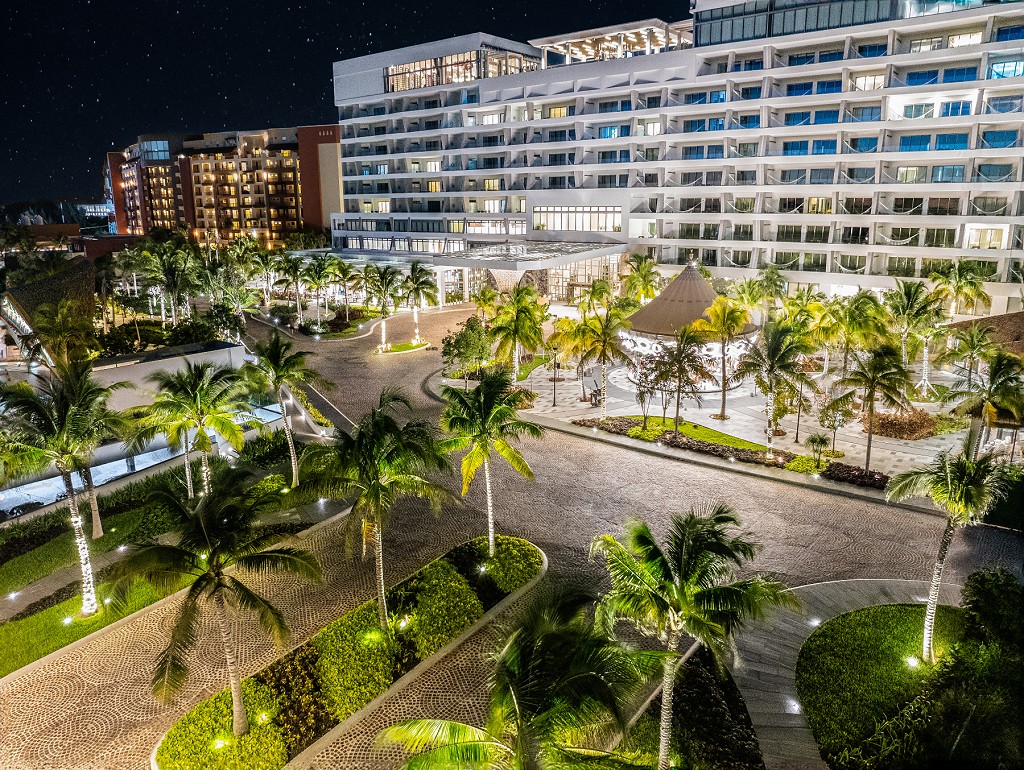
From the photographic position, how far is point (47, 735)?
46.0ft

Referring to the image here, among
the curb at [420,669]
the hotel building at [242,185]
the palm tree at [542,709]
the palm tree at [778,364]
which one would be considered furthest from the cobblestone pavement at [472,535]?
the hotel building at [242,185]

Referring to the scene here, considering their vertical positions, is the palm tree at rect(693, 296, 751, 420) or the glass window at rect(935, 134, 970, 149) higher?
the glass window at rect(935, 134, 970, 149)

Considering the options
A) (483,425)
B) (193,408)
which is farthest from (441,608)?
(193,408)

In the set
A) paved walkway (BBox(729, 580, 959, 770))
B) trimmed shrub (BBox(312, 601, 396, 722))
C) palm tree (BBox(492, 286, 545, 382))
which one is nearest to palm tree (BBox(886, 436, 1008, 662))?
paved walkway (BBox(729, 580, 959, 770))

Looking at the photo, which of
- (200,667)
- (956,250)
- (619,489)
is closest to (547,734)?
(200,667)

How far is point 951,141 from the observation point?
51031mm

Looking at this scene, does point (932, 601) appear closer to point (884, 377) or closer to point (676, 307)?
point (884, 377)

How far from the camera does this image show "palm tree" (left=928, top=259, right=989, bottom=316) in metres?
42.8

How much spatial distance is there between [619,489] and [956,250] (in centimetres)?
A: 4106

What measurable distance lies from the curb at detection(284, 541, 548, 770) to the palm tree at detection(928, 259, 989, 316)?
1458 inches

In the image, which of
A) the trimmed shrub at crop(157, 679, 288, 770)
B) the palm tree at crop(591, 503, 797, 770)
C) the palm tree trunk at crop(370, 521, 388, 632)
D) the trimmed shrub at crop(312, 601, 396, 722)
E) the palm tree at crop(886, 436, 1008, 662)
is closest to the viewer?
the palm tree at crop(591, 503, 797, 770)

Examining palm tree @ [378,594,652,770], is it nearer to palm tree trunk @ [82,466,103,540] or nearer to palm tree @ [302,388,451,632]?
palm tree @ [302,388,451,632]

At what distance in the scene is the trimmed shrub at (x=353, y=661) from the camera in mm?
14898

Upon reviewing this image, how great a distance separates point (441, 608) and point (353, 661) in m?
2.81
